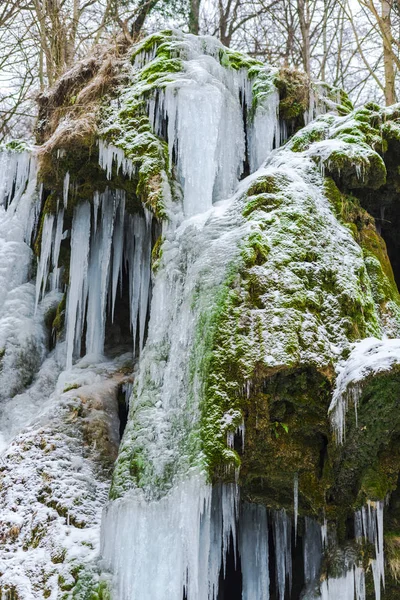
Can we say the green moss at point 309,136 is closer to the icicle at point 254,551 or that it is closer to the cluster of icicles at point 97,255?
the cluster of icicles at point 97,255

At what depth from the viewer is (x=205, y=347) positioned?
5438 millimetres

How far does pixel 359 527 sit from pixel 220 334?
1.89 m

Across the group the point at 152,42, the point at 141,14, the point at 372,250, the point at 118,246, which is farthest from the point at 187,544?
the point at 141,14

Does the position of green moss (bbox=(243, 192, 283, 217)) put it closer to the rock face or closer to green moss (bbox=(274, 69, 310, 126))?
the rock face

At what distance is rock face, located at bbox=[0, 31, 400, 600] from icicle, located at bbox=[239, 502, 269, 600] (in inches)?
0.7

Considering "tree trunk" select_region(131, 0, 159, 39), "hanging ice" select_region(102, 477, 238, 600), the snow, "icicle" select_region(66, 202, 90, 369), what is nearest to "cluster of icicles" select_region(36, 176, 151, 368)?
"icicle" select_region(66, 202, 90, 369)

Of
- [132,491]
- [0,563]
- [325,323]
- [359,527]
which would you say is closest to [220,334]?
[325,323]

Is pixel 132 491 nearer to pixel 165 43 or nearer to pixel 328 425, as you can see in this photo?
pixel 328 425

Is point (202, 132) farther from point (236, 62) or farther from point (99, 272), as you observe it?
point (99, 272)

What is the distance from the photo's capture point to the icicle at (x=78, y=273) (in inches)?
311

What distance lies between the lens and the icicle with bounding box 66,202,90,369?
7.91 m

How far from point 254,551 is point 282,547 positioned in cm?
29

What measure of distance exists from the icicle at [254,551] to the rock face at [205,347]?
18 mm

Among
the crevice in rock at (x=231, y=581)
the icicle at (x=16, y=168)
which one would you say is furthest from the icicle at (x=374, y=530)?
the icicle at (x=16, y=168)
